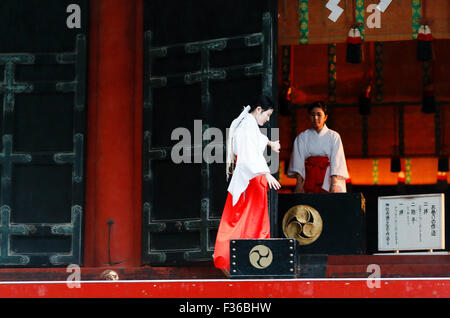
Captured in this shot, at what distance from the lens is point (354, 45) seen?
8.30 metres

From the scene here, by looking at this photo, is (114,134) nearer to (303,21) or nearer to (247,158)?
(247,158)

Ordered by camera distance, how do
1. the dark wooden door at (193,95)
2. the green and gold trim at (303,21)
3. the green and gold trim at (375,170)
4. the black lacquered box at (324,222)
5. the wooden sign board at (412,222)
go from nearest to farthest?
the dark wooden door at (193,95) < the black lacquered box at (324,222) < the wooden sign board at (412,222) < the green and gold trim at (303,21) < the green and gold trim at (375,170)

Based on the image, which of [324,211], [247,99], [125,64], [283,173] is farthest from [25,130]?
[283,173]

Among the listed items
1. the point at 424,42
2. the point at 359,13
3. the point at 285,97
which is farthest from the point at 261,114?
the point at 285,97

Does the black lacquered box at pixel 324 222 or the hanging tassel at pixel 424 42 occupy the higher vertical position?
the hanging tassel at pixel 424 42

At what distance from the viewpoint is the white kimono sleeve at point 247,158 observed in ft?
20.4

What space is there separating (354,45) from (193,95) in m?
1.76

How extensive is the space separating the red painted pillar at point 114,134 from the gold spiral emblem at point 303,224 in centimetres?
138

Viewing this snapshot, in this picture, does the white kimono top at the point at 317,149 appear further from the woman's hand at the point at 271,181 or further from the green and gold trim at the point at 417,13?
the woman's hand at the point at 271,181

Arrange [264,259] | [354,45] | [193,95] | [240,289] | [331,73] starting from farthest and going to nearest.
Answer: [331,73]
[354,45]
[193,95]
[264,259]
[240,289]

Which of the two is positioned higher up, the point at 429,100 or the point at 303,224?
the point at 429,100

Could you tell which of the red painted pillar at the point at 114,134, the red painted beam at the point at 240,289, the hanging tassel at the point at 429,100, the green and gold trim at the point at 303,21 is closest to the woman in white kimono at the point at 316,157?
the green and gold trim at the point at 303,21
